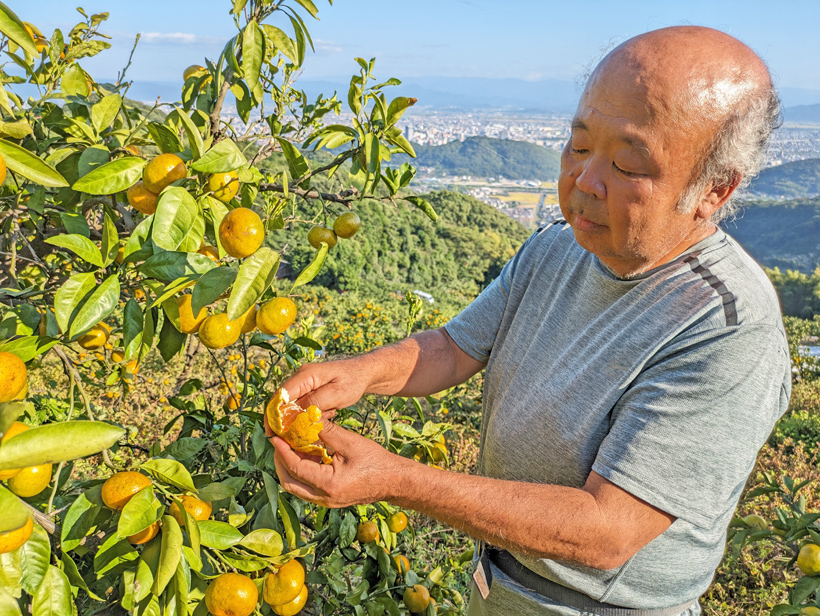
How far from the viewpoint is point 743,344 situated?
922 mm

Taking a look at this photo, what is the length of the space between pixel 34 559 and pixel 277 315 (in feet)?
1.55

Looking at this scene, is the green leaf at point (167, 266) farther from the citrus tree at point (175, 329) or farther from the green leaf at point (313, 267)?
the green leaf at point (313, 267)

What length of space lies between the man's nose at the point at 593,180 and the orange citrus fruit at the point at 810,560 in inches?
43.7

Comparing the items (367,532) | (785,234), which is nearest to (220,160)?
(367,532)

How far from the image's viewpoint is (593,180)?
1.03 m

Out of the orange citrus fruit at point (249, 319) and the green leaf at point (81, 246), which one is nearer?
the green leaf at point (81, 246)

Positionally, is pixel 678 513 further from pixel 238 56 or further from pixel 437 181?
pixel 437 181

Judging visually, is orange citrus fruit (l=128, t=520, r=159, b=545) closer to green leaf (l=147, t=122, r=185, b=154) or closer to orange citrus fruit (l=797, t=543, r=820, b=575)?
green leaf (l=147, t=122, r=185, b=154)

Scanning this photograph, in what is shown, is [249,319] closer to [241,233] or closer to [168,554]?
[241,233]

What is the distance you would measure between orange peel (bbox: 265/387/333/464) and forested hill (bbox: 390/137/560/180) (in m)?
23.7

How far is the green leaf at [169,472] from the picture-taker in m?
0.88

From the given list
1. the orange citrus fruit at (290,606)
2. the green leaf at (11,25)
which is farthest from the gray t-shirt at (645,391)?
the green leaf at (11,25)

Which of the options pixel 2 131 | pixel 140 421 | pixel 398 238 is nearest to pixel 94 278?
pixel 2 131

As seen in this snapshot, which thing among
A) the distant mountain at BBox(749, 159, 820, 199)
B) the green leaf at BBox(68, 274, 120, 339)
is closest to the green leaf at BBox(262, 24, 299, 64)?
the green leaf at BBox(68, 274, 120, 339)
